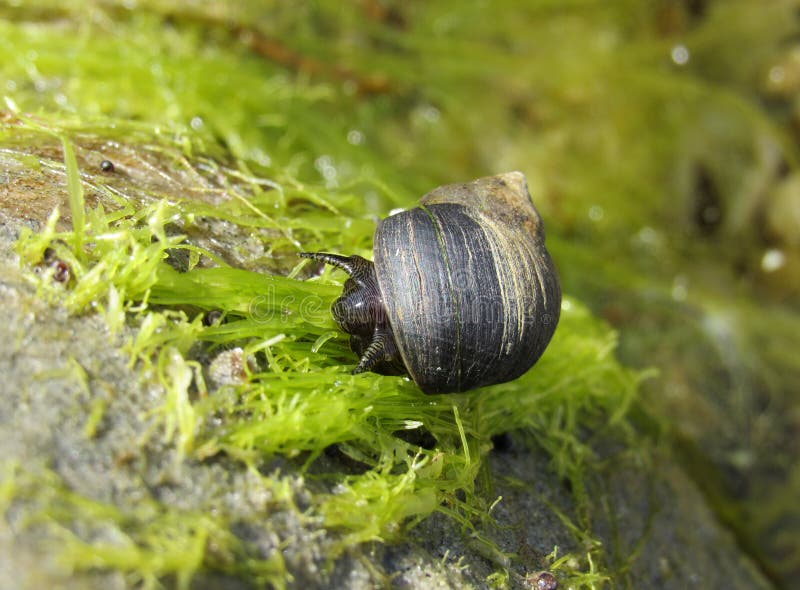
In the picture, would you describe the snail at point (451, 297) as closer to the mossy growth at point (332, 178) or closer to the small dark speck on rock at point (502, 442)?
the mossy growth at point (332, 178)

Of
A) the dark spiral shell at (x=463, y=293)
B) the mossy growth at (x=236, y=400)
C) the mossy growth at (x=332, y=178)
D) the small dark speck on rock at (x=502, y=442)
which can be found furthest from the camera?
the small dark speck on rock at (x=502, y=442)

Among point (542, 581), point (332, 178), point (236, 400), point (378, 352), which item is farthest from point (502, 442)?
point (332, 178)

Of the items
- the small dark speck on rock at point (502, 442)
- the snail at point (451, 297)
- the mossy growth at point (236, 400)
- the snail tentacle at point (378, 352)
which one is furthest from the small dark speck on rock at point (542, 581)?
the snail tentacle at point (378, 352)

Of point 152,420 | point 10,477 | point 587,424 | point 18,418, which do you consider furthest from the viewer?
point 587,424

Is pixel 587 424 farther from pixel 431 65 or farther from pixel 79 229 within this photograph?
pixel 431 65

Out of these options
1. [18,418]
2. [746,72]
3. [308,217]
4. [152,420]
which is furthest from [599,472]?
[746,72]

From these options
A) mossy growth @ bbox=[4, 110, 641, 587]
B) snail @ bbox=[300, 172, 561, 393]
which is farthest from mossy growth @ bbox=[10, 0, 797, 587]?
snail @ bbox=[300, 172, 561, 393]

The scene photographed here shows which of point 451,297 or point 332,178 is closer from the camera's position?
point 451,297

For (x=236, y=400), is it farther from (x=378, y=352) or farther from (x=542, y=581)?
Result: (x=542, y=581)
